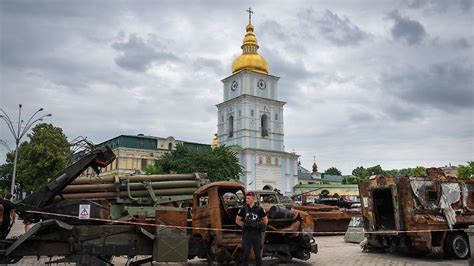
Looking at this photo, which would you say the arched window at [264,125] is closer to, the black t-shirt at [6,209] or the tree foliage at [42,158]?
the tree foliage at [42,158]

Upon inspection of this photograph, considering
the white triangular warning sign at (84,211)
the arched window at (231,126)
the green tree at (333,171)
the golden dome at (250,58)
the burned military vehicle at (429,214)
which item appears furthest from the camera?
the green tree at (333,171)

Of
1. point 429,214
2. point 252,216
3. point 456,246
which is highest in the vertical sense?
point 252,216

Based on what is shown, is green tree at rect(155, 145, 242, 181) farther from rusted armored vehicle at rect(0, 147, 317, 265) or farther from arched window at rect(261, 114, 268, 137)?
rusted armored vehicle at rect(0, 147, 317, 265)

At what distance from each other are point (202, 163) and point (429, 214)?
33623 millimetres

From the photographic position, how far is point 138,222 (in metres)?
9.59

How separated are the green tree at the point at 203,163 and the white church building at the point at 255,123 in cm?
1429

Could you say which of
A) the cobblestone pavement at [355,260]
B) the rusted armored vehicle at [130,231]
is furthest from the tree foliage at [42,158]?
the rusted armored vehicle at [130,231]

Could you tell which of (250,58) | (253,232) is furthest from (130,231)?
(250,58)

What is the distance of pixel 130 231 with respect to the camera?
939 centimetres

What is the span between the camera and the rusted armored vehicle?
8938 millimetres

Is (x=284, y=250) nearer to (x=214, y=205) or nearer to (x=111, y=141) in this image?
(x=214, y=205)

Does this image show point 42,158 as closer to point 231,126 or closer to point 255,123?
point 255,123

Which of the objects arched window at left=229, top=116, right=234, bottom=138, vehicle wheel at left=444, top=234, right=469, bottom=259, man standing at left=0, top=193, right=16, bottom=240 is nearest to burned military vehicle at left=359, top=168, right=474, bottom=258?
vehicle wheel at left=444, top=234, right=469, bottom=259

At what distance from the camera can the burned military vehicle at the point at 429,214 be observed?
39.3 ft
